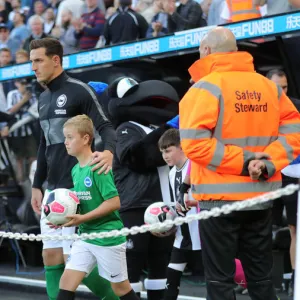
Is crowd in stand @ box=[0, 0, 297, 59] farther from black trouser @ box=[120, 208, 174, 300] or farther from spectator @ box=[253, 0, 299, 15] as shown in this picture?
black trouser @ box=[120, 208, 174, 300]

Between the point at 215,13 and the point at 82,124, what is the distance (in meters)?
3.98

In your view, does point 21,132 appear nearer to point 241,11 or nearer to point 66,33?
point 66,33

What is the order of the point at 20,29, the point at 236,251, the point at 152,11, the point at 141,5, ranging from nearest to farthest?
the point at 236,251
the point at 152,11
the point at 141,5
the point at 20,29

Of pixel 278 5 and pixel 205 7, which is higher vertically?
pixel 205 7

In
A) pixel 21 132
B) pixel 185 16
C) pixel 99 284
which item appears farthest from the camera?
pixel 21 132

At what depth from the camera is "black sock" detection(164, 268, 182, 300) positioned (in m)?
7.33

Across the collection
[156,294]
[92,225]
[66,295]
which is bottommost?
[156,294]

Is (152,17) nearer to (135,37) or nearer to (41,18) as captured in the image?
(135,37)

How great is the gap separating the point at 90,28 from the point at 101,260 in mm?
6430

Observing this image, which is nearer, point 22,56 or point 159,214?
point 159,214

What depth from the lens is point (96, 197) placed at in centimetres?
630

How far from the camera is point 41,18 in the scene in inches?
552

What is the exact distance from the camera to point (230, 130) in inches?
212

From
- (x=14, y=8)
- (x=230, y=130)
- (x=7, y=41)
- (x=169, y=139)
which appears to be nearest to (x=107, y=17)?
(x=7, y=41)
